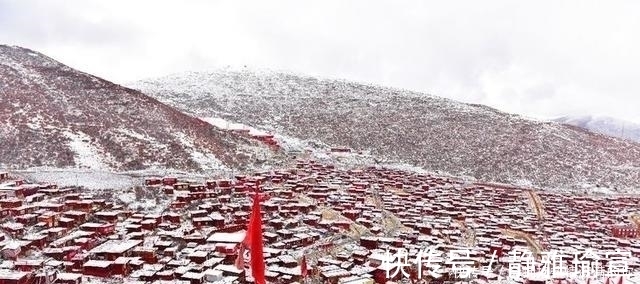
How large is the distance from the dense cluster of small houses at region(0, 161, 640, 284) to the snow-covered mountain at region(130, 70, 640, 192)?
16.3 metres

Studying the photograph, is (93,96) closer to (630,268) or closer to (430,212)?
(430,212)

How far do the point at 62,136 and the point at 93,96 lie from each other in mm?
15261

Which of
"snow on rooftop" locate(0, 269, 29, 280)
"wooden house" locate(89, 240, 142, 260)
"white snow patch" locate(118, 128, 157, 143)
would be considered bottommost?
"snow on rooftop" locate(0, 269, 29, 280)

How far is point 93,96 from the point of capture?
6856 cm

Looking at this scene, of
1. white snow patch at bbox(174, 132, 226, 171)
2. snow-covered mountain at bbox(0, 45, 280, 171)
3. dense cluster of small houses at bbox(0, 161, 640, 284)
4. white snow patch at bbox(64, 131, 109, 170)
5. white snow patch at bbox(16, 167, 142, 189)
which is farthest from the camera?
white snow patch at bbox(174, 132, 226, 171)

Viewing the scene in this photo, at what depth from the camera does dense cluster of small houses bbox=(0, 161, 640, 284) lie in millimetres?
31203

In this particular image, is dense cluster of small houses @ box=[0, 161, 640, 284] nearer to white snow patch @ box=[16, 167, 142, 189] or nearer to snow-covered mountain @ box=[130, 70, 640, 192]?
white snow patch @ box=[16, 167, 142, 189]

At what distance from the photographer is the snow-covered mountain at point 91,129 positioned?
171ft

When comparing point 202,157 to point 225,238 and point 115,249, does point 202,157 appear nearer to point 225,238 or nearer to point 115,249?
point 225,238

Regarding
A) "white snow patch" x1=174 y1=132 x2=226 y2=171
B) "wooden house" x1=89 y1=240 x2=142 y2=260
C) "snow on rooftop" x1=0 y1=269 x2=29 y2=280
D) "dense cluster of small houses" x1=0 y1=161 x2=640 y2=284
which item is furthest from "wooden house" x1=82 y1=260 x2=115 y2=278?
"white snow patch" x1=174 y1=132 x2=226 y2=171

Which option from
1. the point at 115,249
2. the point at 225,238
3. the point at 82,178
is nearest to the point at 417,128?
the point at 82,178

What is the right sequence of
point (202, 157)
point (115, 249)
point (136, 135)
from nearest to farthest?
point (115, 249), point (202, 157), point (136, 135)

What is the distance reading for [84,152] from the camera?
52.6 m

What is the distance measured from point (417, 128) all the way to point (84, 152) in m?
55.7
